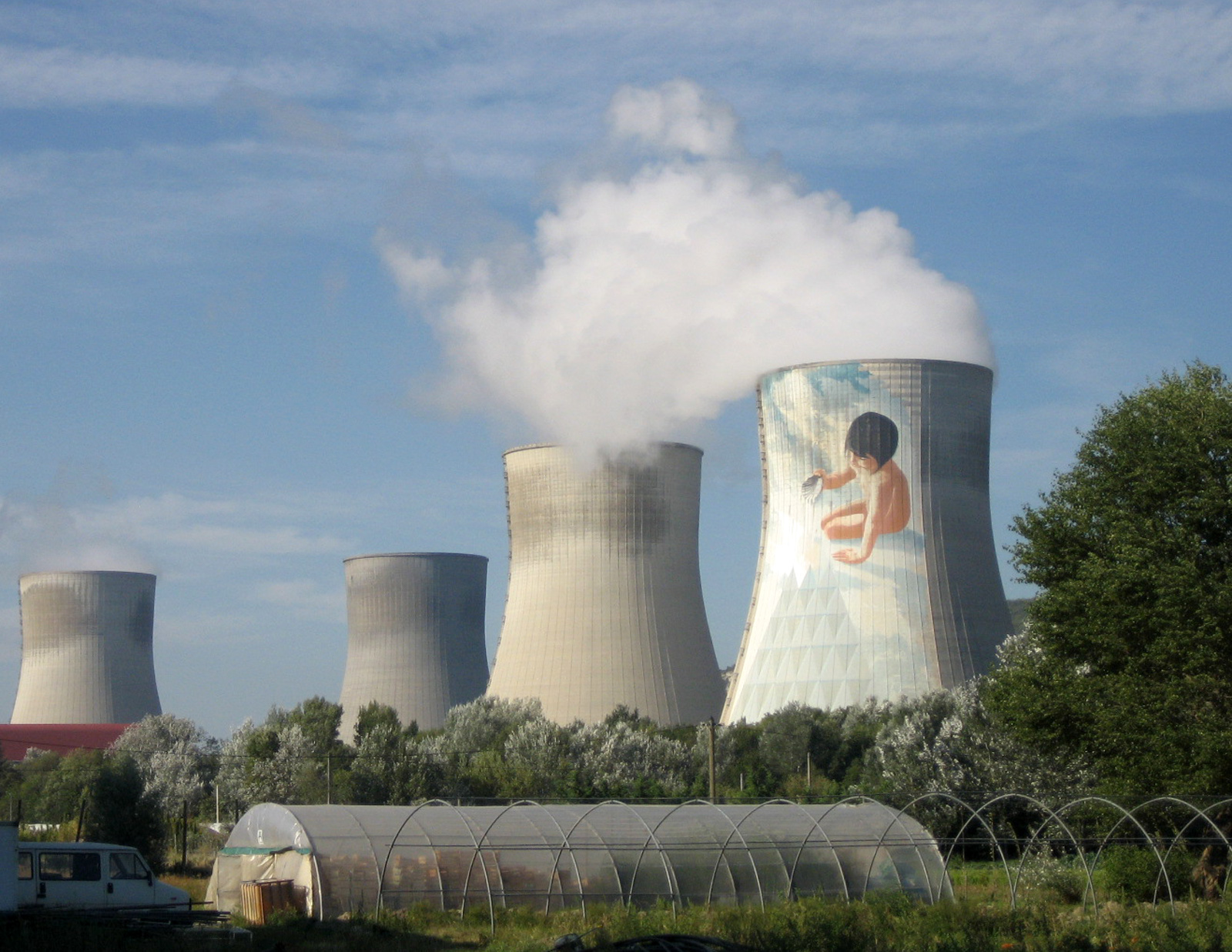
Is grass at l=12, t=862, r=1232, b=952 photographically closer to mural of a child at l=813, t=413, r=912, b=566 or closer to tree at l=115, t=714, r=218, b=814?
mural of a child at l=813, t=413, r=912, b=566

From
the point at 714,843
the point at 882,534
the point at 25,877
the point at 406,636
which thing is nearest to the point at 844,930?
the point at 714,843

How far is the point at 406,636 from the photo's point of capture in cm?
4609

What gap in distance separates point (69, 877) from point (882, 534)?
63.7ft

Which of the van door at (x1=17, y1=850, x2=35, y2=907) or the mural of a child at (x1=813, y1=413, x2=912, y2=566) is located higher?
the mural of a child at (x1=813, y1=413, x2=912, y2=566)

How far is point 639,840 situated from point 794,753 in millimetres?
16137

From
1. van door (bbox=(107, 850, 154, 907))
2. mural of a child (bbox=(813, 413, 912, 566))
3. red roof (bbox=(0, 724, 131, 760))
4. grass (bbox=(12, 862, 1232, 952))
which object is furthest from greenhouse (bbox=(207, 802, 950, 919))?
red roof (bbox=(0, 724, 131, 760))

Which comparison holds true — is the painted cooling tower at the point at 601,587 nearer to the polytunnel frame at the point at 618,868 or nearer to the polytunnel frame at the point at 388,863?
the polytunnel frame at the point at 618,868

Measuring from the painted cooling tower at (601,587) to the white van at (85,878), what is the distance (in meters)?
20.6

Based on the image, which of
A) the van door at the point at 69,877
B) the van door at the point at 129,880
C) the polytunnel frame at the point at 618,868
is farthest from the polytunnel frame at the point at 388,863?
the van door at the point at 69,877

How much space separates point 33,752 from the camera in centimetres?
4753

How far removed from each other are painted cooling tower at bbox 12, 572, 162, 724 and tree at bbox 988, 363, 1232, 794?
37.8 metres

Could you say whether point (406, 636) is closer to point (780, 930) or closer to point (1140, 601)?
point (1140, 601)

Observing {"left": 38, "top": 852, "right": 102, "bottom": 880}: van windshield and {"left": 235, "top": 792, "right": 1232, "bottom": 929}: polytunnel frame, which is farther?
{"left": 235, "top": 792, "right": 1232, "bottom": 929}: polytunnel frame

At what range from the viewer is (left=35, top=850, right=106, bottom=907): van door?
14.7 meters
